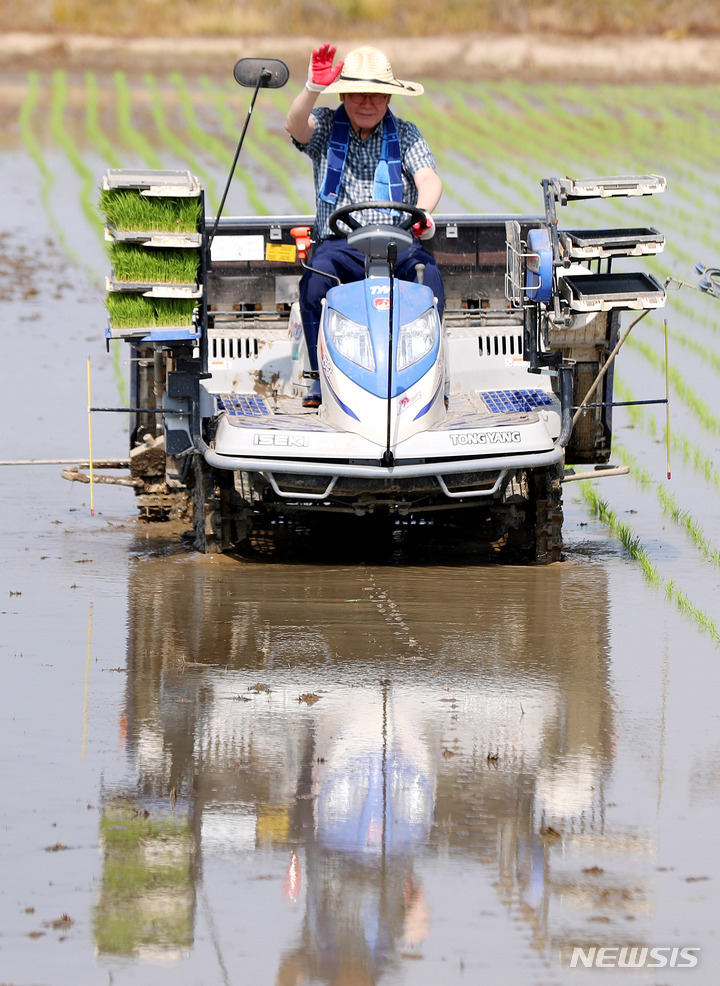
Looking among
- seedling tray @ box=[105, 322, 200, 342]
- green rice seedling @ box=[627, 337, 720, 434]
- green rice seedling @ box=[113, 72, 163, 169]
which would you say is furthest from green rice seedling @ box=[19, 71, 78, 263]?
seedling tray @ box=[105, 322, 200, 342]

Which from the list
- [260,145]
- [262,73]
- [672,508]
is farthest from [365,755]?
[260,145]

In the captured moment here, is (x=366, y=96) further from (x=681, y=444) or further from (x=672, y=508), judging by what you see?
(x=681, y=444)

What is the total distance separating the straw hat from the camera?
28.9ft

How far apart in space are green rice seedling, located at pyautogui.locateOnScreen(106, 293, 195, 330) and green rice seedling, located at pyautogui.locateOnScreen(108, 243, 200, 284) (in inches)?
3.4

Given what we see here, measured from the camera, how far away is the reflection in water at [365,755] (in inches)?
179

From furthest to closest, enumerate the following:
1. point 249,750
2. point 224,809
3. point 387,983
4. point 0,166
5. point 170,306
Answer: point 0,166, point 170,306, point 249,750, point 224,809, point 387,983

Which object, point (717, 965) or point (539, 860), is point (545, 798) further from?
point (717, 965)

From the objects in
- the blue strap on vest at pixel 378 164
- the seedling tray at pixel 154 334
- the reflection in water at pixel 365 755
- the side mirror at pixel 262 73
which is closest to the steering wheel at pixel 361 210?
the blue strap on vest at pixel 378 164

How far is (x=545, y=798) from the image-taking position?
5320 mm

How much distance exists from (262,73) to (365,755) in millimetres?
3832

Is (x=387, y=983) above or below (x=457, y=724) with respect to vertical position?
below

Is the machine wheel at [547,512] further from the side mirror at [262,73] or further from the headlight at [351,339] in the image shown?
the side mirror at [262,73]

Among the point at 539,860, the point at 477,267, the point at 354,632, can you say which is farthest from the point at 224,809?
the point at 477,267

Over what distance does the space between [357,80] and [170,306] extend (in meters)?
1.57
